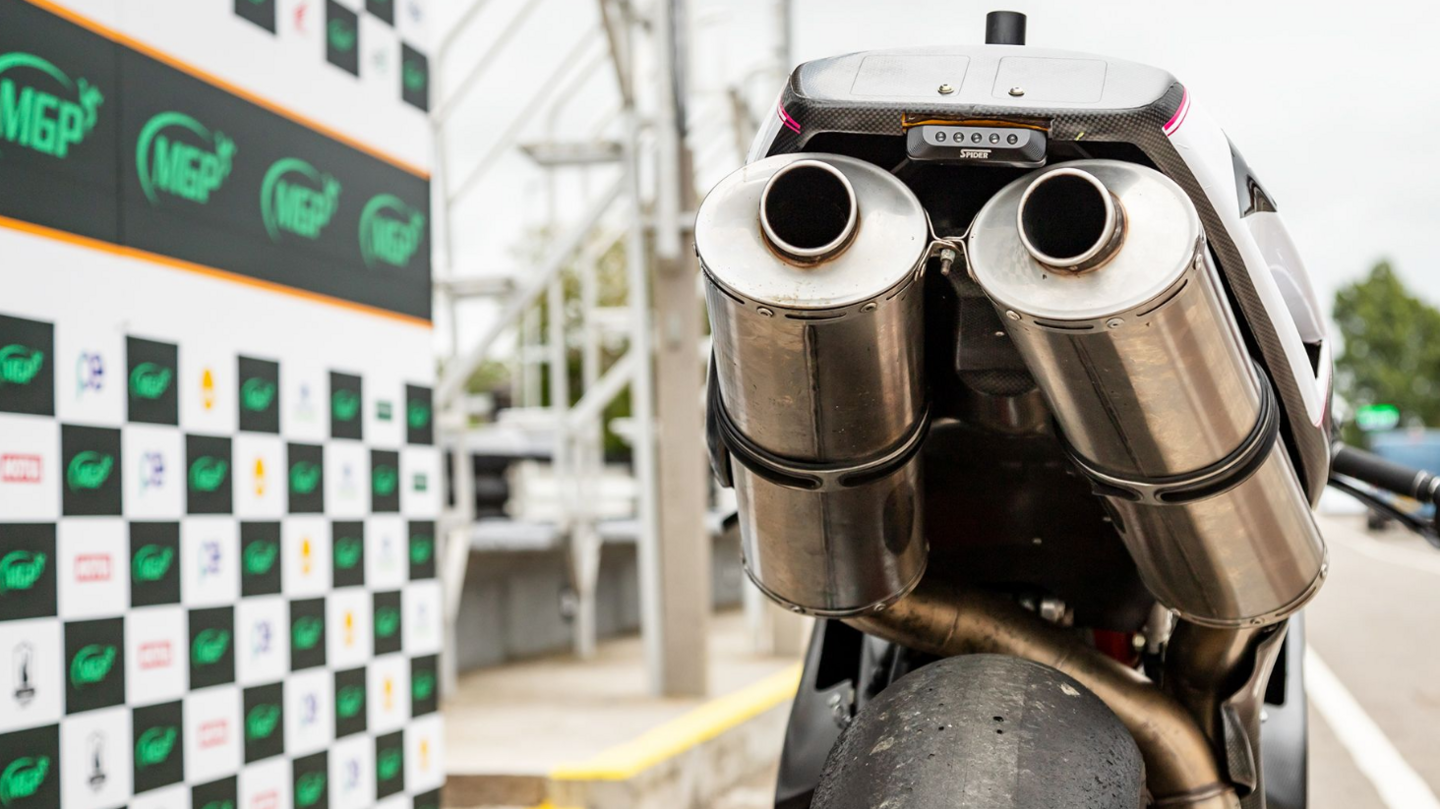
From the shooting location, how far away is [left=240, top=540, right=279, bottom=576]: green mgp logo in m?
3.12

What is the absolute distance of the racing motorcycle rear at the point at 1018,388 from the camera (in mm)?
1229

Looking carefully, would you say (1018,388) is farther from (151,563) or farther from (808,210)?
(151,563)

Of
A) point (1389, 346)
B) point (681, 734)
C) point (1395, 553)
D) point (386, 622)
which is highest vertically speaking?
point (1389, 346)

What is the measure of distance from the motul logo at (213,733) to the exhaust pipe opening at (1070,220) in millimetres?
2372

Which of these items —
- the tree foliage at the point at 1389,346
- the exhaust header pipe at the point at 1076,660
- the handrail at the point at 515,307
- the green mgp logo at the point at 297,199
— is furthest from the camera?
the tree foliage at the point at 1389,346

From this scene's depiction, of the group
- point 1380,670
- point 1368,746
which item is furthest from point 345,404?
point 1380,670

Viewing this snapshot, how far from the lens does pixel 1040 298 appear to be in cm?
119

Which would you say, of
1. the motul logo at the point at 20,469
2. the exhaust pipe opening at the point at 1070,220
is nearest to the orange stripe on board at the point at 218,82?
the motul logo at the point at 20,469

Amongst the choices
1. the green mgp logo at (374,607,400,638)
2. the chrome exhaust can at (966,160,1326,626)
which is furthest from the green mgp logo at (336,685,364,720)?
the chrome exhaust can at (966,160,1326,626)

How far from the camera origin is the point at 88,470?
2594mm

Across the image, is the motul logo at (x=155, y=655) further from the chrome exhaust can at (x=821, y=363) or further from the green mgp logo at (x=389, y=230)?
the chrome exhaust can at (x=821, y=363)

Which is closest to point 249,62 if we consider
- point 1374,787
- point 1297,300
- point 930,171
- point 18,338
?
point 18,338

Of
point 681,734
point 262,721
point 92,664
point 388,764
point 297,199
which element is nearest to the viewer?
point 92,664

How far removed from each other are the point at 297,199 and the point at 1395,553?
23.5 metres
